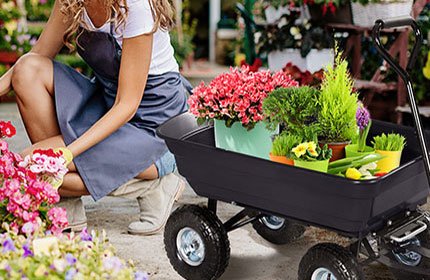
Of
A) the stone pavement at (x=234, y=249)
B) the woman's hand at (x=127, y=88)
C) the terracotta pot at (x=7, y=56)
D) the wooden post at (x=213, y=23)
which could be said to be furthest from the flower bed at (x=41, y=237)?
the wooden post at (x=213, y=23)

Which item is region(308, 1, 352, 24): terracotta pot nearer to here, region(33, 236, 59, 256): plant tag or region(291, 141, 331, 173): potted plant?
region(291, 141, 331, 173): potted plant

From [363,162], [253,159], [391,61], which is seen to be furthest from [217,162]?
[391,61]

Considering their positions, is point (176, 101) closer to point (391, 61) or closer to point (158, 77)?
point (158, 77)

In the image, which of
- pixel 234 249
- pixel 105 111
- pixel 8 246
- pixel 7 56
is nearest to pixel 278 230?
pixel 234 249

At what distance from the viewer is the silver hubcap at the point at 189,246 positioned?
2729 mm

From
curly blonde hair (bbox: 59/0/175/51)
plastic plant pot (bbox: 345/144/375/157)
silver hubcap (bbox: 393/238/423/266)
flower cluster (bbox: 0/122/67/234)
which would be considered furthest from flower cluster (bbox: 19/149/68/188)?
silver hubcap (bbox: 393/238/423/266)

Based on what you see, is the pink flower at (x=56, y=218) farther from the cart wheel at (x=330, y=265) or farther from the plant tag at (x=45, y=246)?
the cart wheel at (x=330, y=265)

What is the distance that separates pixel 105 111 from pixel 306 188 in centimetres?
119

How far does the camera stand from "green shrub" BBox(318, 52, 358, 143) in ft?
8.18

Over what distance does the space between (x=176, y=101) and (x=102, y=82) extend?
0.29m

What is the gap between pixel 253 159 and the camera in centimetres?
243

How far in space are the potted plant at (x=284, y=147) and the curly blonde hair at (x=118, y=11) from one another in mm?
706

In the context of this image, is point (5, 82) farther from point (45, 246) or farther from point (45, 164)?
point (45, 246)

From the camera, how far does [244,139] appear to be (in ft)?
8.91
